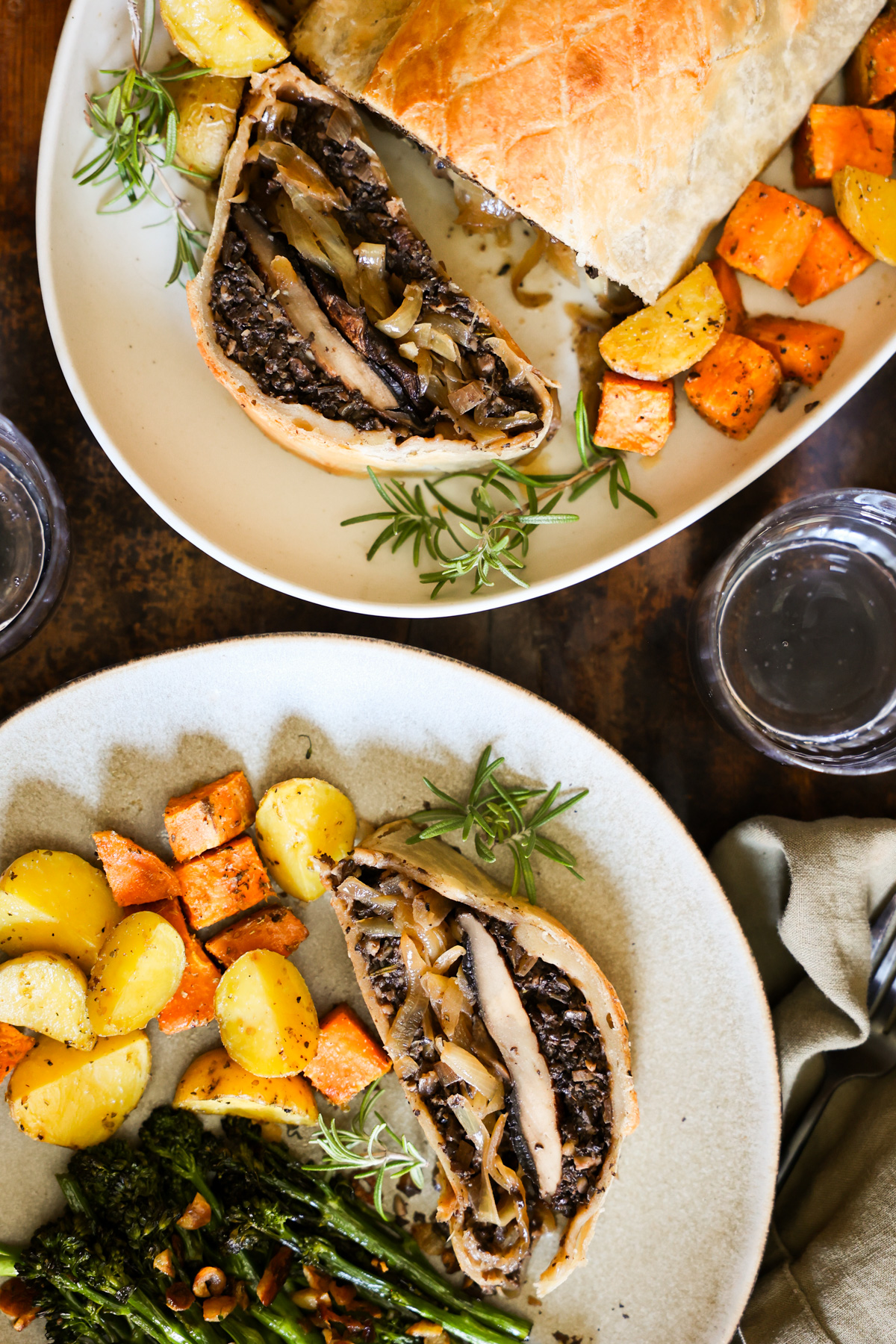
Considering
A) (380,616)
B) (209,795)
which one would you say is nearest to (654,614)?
(380,616)

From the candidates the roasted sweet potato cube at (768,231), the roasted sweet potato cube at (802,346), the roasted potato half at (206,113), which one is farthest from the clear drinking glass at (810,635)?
the roasted potato half at (206,113)

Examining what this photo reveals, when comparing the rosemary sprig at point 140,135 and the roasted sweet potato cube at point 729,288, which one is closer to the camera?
the rosemary sprig at point 140,135

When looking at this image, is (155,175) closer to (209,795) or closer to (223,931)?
(209,795)

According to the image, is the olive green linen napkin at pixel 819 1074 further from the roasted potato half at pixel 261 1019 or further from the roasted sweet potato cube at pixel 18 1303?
the roasted sweet potato cube at pixel 18 1303

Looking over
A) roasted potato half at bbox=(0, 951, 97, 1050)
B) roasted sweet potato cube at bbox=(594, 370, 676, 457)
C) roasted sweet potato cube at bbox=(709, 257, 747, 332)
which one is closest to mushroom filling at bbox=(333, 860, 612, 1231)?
roasted potato half at bbox=(0, 951, 97, 1050)

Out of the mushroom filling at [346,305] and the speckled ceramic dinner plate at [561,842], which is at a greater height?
the mushroom filling at [346,305]

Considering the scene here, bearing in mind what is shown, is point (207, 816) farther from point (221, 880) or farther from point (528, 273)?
point (528, 273)

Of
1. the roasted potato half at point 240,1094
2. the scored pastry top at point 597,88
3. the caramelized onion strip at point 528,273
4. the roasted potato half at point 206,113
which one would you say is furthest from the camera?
the caramelized onion strip at point 528,273
